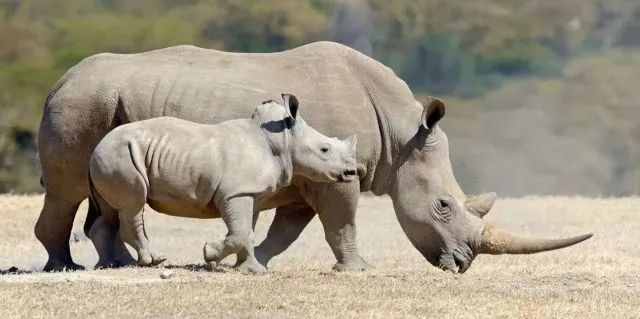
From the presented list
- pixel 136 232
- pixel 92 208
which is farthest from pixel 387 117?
pixel 92 208

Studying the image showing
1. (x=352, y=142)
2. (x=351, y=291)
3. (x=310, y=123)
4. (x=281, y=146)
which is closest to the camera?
(x=351, y=291)

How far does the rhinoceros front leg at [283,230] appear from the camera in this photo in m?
14.4

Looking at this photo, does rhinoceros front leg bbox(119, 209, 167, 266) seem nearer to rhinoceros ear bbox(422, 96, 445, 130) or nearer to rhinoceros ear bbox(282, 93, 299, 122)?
rhinoceros ear bbox(282, 93, 299, 122)

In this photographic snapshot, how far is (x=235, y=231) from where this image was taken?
12.6 metres

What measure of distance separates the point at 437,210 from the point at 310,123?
4.47ft

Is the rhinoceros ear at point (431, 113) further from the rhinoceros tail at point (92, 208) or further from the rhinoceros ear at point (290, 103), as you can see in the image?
the rhinoceros tail at point (92, 208)

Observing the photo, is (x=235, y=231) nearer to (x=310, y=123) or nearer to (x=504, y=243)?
(x=310, y=123)

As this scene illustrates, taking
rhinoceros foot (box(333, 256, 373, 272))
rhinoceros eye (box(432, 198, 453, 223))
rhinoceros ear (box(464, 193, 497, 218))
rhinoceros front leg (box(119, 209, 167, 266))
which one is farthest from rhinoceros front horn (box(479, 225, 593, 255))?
rhinoceros front leg (box(119, 209, 167, 266))

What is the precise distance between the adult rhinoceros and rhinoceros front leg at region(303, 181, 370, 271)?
0.04ft

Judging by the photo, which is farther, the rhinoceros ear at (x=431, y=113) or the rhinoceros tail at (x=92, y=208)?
the rhinoceros ear at (x=431, y=113)

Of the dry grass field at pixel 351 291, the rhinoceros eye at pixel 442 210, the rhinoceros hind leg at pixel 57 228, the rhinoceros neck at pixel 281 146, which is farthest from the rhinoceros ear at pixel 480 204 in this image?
the rhinoceros hind leg at pixel 57 228

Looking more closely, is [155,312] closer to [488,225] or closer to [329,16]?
[488,225]

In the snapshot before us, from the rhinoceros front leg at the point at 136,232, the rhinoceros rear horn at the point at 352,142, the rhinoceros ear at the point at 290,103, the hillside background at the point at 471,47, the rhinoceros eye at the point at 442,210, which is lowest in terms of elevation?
the hillside background at the point at 471,47

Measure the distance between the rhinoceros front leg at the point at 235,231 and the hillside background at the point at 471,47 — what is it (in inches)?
497
